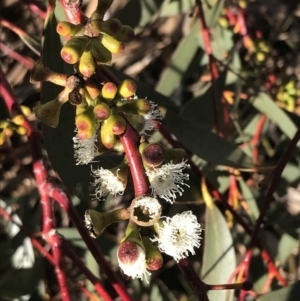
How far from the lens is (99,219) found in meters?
0.62

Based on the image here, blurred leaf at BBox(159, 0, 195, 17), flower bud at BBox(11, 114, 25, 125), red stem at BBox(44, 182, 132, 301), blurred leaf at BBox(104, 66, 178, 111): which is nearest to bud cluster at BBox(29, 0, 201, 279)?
red stem at BBox(44, 182, 132, 301)

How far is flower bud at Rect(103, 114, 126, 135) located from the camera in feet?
1.92

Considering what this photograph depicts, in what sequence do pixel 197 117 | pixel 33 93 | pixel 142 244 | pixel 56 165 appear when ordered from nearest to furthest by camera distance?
pixel 142 244 → pixel 56 165 → pixel 197 117 → pixel 33 93

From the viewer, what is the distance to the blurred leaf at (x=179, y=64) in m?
1.36

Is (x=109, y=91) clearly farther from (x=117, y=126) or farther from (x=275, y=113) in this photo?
(x=275, y=113)

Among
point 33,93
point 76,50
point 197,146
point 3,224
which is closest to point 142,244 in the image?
point 76,50

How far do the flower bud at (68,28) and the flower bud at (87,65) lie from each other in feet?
0.12

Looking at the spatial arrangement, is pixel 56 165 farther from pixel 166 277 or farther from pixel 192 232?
pixel 166 277

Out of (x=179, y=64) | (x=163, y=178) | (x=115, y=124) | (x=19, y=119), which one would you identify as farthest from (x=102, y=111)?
(x=179, y=64)

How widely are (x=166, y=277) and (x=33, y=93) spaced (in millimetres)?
575

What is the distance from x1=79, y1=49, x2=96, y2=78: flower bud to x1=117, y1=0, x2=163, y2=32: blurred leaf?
571 mm

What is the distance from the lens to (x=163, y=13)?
127 centimetres

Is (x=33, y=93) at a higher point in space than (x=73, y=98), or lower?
lower

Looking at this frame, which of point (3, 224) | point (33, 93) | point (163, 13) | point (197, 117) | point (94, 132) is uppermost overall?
point (94, 132)
